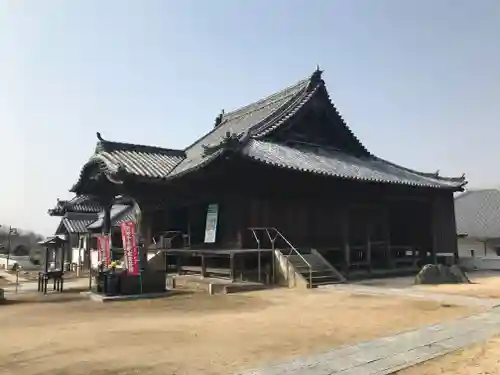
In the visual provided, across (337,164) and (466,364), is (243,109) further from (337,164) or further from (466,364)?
(466,364)

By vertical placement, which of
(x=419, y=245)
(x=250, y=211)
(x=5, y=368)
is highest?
(x=250, y=211)

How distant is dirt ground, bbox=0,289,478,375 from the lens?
21.2 feet

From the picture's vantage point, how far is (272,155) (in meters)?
18.6

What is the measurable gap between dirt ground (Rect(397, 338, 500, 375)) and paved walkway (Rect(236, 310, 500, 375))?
150mm

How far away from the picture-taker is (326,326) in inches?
354

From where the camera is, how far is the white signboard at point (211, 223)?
18.7m

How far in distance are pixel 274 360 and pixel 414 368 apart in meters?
1.91

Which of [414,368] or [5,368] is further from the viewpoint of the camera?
[5,368]

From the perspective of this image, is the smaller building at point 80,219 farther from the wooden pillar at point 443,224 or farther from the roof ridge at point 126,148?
the wooden pillar at point 443,224

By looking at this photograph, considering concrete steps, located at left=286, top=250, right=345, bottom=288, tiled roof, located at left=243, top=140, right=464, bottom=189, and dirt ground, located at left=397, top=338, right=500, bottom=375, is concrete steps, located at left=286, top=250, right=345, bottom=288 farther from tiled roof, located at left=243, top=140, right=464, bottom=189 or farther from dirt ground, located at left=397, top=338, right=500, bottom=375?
dirt ground, located at left=397, top=338, right=500, bottom=375

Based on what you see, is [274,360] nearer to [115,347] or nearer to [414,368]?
[414,368]

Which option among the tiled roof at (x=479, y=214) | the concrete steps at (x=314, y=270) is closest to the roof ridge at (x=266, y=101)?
the concrete steps at (x=314, y=270)

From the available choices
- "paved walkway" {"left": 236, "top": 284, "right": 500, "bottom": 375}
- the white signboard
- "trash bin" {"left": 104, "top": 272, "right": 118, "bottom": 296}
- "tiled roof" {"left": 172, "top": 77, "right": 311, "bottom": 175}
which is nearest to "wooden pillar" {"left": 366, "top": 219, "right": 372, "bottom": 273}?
"tiled roof" {"left": 172, "top": 77, "right": 311, "bottom": 175}

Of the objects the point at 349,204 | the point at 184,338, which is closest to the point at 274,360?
the point at 184,338
